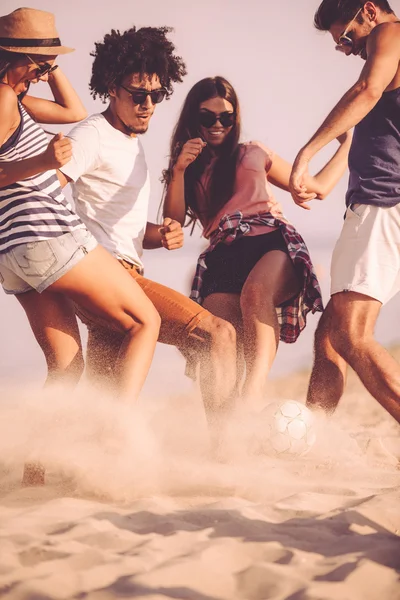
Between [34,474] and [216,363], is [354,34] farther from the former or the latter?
[34,474]

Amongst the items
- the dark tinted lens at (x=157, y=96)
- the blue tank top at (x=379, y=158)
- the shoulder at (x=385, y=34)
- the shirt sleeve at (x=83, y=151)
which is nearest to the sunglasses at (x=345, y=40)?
the shoulder at (x=385, y=34)

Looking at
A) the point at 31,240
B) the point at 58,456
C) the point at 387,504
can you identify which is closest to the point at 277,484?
the point at 387,504

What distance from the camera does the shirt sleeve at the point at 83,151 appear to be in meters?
3.99

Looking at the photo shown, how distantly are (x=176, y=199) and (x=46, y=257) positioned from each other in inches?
50.5

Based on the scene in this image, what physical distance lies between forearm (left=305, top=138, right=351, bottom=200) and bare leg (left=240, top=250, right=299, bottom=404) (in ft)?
1.42

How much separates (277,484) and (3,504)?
1.29 metres

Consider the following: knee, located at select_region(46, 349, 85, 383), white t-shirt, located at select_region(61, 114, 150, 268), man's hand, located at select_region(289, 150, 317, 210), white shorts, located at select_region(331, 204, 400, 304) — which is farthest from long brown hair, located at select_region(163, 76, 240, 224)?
knee, located at select_region(46, 349, 85, 383)

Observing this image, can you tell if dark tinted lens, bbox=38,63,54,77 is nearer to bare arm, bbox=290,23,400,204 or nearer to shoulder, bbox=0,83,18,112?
shoulder, bbox=0,83,18,112

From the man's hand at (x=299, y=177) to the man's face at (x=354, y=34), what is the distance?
0.67 meters

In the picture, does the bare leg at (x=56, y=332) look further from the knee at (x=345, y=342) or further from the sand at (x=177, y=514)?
the knee at (x=345, y=342)

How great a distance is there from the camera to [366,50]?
416cm

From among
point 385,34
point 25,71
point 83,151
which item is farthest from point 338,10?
point 25,71

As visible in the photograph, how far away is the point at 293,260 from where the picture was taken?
15.3ft

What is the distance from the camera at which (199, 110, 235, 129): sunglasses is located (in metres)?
4.94
